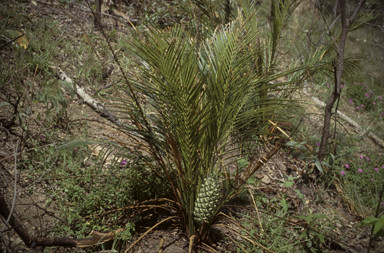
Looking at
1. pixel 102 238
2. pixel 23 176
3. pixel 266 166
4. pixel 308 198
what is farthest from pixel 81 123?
pixel 308 198

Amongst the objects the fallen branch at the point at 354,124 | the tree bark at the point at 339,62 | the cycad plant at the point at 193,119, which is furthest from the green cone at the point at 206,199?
the fallen branch at the point at 354,124

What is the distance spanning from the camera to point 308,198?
244 cm

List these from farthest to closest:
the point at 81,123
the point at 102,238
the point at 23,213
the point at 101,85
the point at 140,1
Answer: the point at 140,1 → the point at 101,85 → the point at 81,123 → the point at 23,213 → the point at 102,238

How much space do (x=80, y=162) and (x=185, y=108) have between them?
3.61 ft

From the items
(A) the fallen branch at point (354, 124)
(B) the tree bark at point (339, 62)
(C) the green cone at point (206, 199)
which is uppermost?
(B) the tree bark at point (339, 62)

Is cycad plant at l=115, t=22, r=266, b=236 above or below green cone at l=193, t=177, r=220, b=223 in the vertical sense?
above

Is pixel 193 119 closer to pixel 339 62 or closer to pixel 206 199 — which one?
pixel 206 199

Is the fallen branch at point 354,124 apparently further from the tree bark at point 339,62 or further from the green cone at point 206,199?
the green cone at point 206,199

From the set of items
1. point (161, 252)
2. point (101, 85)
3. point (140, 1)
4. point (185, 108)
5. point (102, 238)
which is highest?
point (140, 1)

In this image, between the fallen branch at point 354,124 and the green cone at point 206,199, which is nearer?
the green cone at point 206,199

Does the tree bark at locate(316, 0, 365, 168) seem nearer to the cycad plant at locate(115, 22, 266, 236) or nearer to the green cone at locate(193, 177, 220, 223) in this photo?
the cycad plant at locate(115, 22, 266, 236)

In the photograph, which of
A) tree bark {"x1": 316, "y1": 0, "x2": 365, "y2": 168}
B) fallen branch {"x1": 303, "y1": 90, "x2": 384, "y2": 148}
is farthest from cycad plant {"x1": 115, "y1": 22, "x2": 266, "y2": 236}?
fallen branch {"x1": 303, "y1": 90, "x2": 384, "y2": 148}

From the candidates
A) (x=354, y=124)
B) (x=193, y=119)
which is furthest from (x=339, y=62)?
(x=354, y=124)

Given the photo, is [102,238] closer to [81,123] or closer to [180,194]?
[180,194]
